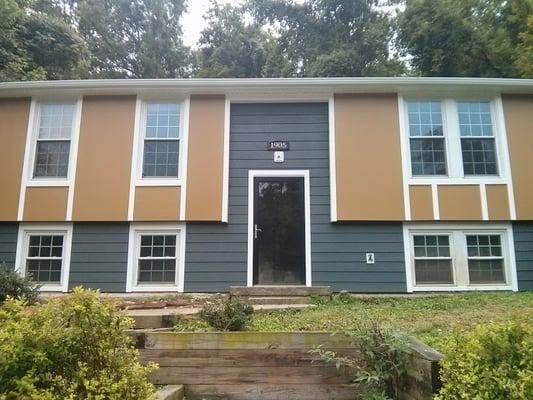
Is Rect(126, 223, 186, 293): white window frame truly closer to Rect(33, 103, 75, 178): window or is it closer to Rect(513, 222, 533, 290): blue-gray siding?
Rect(33, 103, 75, 178): window

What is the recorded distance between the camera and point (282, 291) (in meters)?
6.52

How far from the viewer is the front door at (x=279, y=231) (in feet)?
23.7

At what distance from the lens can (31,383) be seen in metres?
2.02

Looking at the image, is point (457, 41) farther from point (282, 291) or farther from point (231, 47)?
point (282, 291)

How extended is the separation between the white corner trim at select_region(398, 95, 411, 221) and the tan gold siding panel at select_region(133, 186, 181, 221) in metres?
4.11

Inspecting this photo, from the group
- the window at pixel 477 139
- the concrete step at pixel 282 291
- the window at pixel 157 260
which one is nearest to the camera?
the concrete step at pixel 282 291

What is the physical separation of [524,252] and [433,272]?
1.68 m

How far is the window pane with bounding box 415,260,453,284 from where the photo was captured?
709 centimetres

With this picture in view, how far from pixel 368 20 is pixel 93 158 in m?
16.3

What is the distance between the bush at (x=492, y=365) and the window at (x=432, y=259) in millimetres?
5021

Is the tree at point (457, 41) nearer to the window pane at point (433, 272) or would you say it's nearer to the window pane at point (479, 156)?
the window pane at point (479, 156)

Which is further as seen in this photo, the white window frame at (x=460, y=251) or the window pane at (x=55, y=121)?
the window pane at (x=55, y=121)

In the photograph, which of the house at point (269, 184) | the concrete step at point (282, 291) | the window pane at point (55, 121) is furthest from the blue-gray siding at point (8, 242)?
the concrete step at point (282, 291)

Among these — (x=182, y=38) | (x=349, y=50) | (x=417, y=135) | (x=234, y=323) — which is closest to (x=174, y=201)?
(x=234, y=323)
